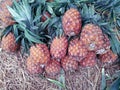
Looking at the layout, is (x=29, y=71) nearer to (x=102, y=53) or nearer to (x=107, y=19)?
(x=102, y=53)

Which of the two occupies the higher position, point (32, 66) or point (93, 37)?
point (93, 37)

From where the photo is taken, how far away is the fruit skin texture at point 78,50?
127 cm

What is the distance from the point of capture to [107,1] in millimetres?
1362

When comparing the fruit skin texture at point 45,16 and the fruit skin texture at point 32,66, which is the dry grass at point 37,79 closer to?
the fruit skin texture at point 32,66

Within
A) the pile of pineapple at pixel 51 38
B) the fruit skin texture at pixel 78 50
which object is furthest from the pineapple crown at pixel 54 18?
the fruit skin texture at pixel 78 50

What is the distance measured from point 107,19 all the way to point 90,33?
0.66ft

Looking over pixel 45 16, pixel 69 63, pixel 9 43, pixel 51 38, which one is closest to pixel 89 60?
pixel 69 63

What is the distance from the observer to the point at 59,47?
4.24 ft

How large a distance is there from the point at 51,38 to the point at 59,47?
0.10m

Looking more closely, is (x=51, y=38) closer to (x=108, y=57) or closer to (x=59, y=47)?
(x=59, y=47)

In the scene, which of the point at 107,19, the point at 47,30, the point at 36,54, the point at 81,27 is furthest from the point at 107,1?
the point at 36,54

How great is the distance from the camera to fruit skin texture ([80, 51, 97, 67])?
4.35 ft

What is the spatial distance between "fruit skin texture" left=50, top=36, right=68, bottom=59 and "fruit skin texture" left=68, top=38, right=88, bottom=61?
4cm

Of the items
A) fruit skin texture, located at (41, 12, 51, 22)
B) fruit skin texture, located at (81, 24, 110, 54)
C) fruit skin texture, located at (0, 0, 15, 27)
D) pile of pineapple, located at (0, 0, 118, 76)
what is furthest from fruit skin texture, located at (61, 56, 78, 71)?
fruit skin texture, located at (0, 0, 15, 27)
